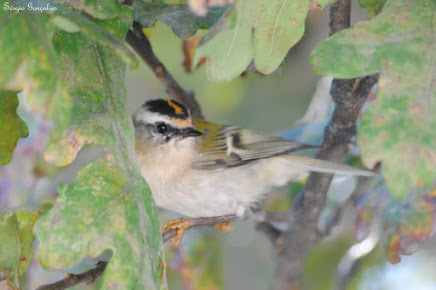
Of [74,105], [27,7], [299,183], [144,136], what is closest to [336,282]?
[299,183]

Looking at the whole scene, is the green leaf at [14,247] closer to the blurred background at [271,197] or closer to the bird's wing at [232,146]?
the blurred background at [271,197]

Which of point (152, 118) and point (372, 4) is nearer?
point (372, 4)

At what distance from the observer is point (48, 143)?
1109 mm

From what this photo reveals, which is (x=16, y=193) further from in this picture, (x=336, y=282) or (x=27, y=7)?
(x=27, y=7)

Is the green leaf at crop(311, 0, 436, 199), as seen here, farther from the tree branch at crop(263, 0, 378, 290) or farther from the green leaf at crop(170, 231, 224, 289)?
the green leaf at crop(170, 231, 224, 289)

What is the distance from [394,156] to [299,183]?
1.69 metres

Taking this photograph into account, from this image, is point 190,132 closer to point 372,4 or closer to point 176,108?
point 176,108

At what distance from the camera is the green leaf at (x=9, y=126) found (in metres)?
1.28

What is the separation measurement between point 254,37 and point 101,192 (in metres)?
0.37

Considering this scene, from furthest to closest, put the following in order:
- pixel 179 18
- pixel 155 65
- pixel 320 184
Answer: pixel 320 184, pixel 155 65, pixel 179 18

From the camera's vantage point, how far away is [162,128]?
7.68 ft

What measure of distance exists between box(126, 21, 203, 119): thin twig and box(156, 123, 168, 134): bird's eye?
0.11 m

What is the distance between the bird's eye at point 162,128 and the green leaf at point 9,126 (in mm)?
1025

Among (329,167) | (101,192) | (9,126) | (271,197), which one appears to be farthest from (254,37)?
(271,197)
